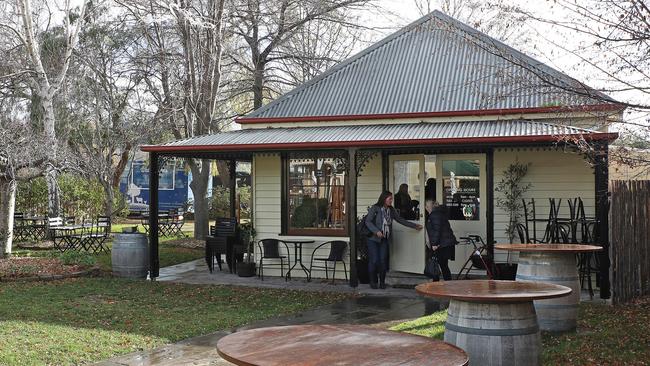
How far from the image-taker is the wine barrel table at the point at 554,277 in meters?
7.62

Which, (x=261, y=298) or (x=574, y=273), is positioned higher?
(x=574, y=273)

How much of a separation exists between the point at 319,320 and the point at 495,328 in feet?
15.5

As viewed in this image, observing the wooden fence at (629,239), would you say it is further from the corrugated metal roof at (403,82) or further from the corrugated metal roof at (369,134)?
the corrugated metal roof at (403,82)

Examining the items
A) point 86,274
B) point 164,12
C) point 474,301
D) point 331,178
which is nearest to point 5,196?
point 86,274

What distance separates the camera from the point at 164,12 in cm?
1814

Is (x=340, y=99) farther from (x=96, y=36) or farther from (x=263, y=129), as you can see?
(x=96, y=36)

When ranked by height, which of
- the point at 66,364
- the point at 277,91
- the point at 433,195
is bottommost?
the point at 66,364

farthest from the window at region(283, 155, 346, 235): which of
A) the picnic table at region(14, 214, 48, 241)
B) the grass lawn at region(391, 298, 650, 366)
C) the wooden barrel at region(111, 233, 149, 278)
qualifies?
the picnic table at region(14, 214, 48, 241)

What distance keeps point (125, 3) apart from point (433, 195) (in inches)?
453

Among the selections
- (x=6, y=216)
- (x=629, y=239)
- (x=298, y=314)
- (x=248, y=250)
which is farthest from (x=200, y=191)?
(x=629, y=239)

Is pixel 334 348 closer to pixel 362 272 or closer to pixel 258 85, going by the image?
pixel 362 272

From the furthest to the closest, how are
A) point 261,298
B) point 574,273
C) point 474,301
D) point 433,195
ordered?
point 433,195 < point 261,298 < point 574,273 < point 474,301

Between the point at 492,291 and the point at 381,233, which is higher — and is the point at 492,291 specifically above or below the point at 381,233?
below

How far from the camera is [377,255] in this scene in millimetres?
12031
